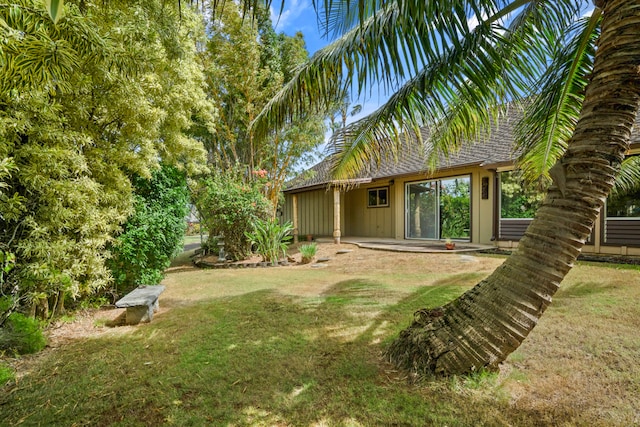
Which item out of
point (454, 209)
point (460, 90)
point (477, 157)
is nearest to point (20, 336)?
point (460, 90)

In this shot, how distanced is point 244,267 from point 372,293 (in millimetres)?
4819

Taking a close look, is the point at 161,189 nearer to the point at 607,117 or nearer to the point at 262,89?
the point at 607,117

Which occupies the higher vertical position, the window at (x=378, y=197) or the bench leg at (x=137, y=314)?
the window at (x=378, y=197)

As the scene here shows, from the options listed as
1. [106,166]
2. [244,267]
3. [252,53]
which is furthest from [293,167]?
[106,166]

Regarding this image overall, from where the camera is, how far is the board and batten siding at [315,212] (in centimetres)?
1603

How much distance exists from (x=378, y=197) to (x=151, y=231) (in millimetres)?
10859

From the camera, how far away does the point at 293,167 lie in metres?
13.7

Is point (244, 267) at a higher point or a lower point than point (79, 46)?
lower

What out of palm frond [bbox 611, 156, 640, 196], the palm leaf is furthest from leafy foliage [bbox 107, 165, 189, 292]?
palm frond [bbox 611, 156, 640, 196]

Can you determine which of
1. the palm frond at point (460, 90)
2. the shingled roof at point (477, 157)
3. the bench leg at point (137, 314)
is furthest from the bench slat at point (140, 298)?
the shingled roof at point (477, 157)

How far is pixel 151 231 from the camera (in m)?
5.15

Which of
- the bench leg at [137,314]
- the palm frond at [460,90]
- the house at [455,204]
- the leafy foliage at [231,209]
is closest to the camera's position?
the palm frond at [460,90]

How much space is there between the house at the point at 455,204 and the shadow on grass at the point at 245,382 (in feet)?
11.3

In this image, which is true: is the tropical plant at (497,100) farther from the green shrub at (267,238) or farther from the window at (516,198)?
the window at (516,198)
